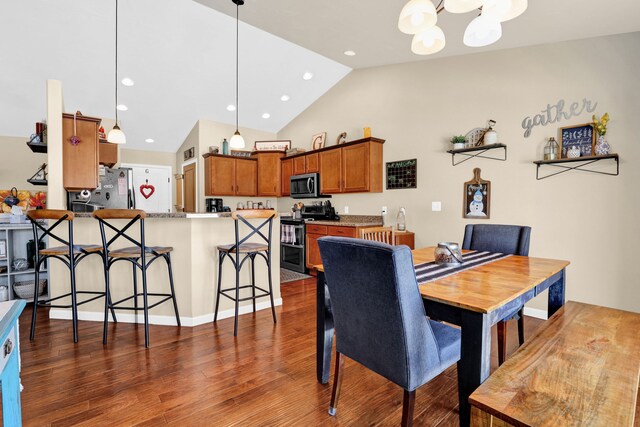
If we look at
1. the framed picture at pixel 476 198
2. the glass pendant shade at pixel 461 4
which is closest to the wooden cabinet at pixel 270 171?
the framed picture at pixel 476 198

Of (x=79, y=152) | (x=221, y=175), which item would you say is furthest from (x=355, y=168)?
(x=79, y=152)

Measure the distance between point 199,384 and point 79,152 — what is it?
8.51 feet

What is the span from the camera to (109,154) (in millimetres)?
4367

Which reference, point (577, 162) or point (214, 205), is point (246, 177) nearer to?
point (214, 205)

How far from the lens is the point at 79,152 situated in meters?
3.07

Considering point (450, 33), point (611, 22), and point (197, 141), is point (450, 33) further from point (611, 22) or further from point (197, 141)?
point (197, 141)

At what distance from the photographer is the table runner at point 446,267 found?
157 centimetres

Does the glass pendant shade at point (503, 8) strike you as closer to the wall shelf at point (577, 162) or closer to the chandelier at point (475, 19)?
the chandelier at point (475, 19)

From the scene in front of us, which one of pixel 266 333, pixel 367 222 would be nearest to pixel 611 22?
pixel 367 222

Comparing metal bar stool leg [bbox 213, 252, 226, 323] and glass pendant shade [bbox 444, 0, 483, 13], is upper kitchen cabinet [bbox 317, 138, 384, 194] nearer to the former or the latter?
metal bar stool leg [bbox 213, 252, 226, 323]

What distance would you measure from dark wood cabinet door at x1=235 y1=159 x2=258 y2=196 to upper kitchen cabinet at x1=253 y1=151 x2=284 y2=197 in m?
0.12

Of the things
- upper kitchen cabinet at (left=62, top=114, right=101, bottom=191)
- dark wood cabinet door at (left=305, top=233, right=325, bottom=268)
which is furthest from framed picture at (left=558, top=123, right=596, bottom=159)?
upper kitchen cabinet at (left=62, top=114, right=101, bottom=191)

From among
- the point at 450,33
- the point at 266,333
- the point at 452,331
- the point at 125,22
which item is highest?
the point at 125,22

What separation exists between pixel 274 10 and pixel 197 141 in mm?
3600
